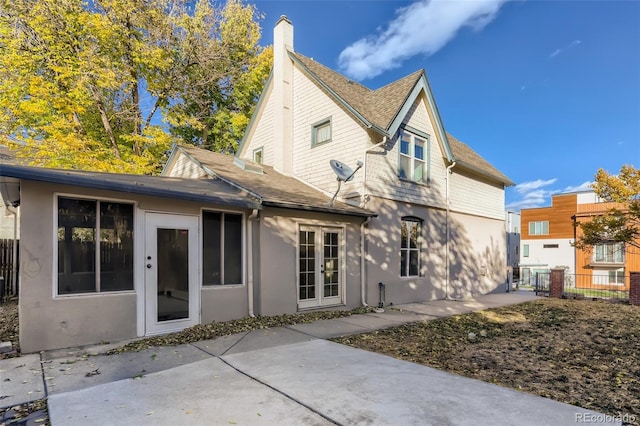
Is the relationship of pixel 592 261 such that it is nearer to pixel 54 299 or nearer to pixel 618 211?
pixel 618 211

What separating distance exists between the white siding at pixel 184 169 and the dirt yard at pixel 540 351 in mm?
7237

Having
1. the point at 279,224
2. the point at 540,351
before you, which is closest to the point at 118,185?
the point at 279,224

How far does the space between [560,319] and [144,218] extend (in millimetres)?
10122

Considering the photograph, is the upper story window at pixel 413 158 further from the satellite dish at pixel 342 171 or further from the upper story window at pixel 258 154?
the upper story window at pixel 258 154

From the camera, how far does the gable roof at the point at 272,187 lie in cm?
776

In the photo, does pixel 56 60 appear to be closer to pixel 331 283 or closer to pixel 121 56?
pixel 121 56

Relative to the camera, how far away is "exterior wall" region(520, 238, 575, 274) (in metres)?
31.1

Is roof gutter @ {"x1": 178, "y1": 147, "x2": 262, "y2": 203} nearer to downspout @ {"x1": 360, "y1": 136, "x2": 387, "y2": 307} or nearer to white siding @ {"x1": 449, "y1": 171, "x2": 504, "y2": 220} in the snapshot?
downspout @ {"x1": 360, "y1": 136, "x2": 387, "y2": 307}

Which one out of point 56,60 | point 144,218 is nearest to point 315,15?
point 56,60

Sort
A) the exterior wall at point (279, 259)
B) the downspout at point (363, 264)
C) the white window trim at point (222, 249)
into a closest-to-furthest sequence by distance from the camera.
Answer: the white window trim at point (222, 249) < the exterior wall at point (279, 259) < the downspout at point (363, 264)

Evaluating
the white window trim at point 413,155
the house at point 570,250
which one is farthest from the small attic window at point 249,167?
the house at point 570,250

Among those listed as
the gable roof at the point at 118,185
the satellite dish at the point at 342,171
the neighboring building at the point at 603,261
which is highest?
the satellite dish at the point at 342,171

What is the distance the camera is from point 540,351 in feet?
18.3

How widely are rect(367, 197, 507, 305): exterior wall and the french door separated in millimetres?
978
